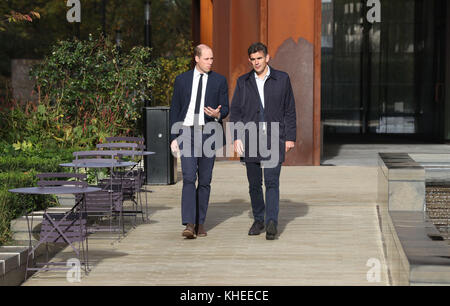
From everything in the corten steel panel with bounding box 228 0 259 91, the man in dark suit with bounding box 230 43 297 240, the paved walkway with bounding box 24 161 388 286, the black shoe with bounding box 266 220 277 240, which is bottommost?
the paved walkway with bounding box 24 161 388 286

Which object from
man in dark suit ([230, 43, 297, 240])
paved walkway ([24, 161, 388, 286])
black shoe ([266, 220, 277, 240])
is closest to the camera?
paved walkway ([24, 161, 388, 286])

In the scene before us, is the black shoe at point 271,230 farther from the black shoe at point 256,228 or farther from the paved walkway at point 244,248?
the black shoe at point 256,228

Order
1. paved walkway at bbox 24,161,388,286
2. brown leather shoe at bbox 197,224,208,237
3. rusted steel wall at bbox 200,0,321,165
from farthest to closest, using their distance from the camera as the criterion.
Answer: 1. rusted steel wall at bbox 200,0,321,165
2. brown leather shoe at bbox 197,224,208,237
3. paved walkway at bbox 24,161,388,286

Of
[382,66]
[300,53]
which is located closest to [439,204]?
[300,53]

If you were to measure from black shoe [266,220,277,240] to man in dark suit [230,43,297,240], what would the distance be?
0.13 feet

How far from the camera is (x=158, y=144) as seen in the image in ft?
44.1

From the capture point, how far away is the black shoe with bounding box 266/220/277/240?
8.48 m

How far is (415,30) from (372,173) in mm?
14897

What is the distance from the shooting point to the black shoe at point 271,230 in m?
8.48

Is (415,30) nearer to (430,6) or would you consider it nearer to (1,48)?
(430,6)

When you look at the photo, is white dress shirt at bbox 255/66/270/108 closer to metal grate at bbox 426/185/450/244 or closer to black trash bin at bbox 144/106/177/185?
metal grate at bbox 426/185/450/244

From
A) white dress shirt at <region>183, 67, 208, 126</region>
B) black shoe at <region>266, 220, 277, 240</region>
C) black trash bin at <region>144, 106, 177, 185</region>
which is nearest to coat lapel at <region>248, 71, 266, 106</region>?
white dress shirt at <region>183, 67, 208, 126</region>
